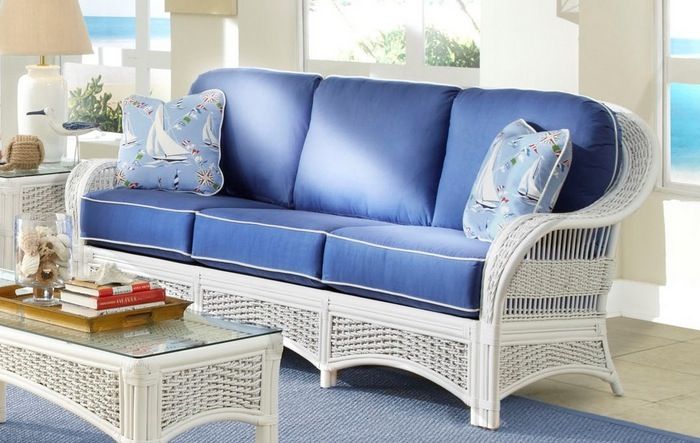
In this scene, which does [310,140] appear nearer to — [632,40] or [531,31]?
[531,31]

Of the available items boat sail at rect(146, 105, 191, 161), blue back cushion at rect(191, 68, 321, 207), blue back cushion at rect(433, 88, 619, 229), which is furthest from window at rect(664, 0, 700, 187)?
boat sail at rect(146, 105, 191, 161)

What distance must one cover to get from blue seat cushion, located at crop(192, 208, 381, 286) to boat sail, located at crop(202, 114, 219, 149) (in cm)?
55

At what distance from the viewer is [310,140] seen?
468 centimetres

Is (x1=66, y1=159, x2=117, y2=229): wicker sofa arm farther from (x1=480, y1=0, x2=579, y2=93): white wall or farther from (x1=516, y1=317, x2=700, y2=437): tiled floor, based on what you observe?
(x1=516, y1=317, x2=700, y2=437): tiled floor

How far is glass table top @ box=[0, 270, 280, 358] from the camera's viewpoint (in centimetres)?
287

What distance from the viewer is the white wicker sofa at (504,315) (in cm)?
357

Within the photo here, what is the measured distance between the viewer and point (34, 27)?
209 inches

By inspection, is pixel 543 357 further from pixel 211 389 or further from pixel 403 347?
pixel 211 389

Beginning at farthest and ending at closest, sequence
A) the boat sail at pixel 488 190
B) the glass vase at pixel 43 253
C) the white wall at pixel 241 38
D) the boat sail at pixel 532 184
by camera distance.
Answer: the white wall at pixel 241 38 < the boat sail at pixel 488 190 < the boat sail at pixel 532 184 < the glass vase at pixel 43 253

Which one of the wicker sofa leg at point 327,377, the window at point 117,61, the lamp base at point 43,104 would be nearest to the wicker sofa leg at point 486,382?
the wicker sofa leg at point 327,377

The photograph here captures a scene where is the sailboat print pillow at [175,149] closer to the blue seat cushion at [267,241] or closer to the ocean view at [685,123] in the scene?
the blue seat cushion at [267,241]

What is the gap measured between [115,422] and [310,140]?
200 centimetres

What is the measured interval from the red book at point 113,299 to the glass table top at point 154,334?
2.5 inches

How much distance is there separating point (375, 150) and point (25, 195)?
1.52m
